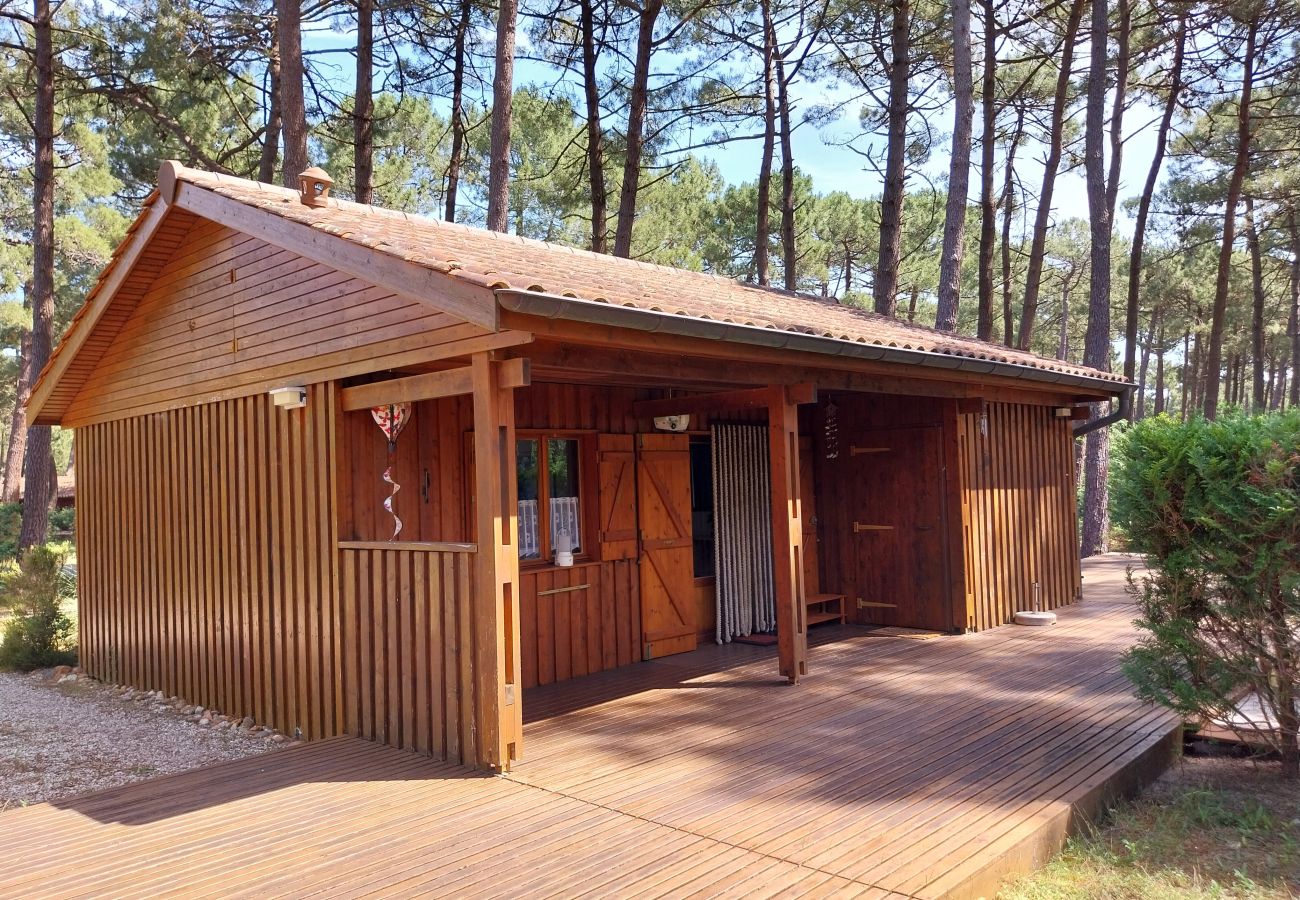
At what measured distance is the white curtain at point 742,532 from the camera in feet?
26.8

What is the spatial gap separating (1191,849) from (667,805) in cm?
213

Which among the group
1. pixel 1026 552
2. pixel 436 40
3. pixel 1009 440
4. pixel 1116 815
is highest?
pixel 436 40

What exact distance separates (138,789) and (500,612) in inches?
78.1

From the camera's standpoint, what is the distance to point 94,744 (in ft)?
20.7

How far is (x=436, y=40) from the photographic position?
533 inches

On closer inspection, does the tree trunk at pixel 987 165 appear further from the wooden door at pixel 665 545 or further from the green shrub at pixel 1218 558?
the green shrub at pixel 1218 558

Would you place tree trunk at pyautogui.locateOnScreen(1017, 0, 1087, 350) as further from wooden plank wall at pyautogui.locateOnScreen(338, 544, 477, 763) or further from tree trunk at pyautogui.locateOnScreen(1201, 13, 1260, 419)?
wooden plank wall at pyautogui.locateOnScreen(338, 544, 477, 763)

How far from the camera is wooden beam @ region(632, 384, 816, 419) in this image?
627cm

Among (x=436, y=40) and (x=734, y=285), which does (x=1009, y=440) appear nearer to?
(x=734, y=285)

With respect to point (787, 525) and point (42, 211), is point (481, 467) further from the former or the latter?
point (42, 211)

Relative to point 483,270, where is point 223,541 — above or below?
below

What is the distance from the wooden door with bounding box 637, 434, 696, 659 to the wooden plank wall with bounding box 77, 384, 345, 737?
2590mm

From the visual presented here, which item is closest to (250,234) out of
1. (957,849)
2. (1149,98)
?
(957,849)

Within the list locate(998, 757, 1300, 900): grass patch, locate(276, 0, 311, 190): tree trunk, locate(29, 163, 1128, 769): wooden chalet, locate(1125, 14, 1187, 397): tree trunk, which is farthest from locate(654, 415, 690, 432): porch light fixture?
A: locate(1125, 14, 1187, 397): tree trunk
